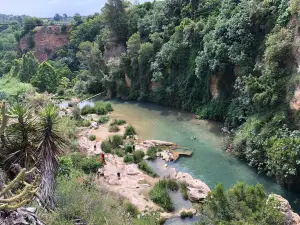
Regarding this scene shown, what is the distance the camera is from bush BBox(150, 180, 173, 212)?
13277mm

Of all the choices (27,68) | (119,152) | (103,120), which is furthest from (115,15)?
(119,152)

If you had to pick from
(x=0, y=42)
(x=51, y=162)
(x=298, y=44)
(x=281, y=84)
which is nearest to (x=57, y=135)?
(x=51, y=162)

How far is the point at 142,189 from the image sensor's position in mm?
14672

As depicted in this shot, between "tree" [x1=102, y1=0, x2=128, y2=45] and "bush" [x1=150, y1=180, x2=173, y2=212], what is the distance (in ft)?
79.3

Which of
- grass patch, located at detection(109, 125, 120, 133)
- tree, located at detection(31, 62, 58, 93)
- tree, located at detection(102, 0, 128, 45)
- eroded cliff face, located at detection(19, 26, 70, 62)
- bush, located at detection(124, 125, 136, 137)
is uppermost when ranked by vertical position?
tree, located at detection(102, 0, 128, 45)

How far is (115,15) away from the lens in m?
34.2

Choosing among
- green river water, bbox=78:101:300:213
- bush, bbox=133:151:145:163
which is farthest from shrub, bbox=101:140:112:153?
green river water, bbox=78:101:300:213

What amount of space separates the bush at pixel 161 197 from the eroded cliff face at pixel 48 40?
143ft

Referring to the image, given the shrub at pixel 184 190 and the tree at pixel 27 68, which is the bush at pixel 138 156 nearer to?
the shrub at pixel 184 190

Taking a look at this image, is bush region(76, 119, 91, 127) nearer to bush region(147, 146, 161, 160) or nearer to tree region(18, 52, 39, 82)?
bush region(147, 146, 161, 160)

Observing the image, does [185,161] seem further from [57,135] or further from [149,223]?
[57,135]

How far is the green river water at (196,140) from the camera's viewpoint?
15.4 meters

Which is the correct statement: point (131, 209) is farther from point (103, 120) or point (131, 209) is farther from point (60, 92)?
point (60, 92)

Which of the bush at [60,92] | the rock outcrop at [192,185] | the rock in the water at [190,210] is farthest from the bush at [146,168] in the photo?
the bush at [60,92]
